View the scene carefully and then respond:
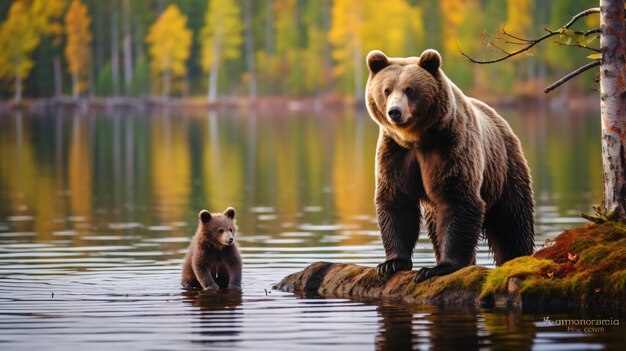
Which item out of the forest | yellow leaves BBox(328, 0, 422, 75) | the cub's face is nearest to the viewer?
the cub's face

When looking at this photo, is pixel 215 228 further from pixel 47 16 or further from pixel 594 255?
pixel 47 16

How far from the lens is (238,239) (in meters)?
21.6

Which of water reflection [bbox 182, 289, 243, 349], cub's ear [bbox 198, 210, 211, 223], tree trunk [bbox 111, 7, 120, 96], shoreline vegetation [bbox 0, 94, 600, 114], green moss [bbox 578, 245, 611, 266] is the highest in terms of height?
tree trunk [bbox 111, 7, 120, 96]

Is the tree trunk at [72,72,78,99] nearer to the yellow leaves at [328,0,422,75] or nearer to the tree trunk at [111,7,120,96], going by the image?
the tree trunk at [111,7,120,96]

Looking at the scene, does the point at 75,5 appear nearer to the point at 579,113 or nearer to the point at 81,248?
the point at 579,113

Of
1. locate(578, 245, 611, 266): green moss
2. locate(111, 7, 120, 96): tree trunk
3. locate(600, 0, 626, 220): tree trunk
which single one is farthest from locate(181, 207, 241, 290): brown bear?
locate(111, 7, 120, 96): tree trunk

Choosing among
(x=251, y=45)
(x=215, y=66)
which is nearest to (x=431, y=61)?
(x=215, y=66)

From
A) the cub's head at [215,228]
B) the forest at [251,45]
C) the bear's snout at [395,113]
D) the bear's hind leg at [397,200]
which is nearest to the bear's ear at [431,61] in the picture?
the bear's snout at [395,113]

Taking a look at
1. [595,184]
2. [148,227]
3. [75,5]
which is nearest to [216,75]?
[75,5]

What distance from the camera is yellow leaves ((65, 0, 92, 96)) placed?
11025 cm

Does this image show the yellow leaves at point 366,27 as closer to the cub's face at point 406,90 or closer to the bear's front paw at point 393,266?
the bear's front paw at point 393,266

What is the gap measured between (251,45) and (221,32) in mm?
6919

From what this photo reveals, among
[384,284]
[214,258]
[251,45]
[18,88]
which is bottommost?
[384,284]

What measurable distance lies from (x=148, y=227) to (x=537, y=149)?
→ 26888mm
